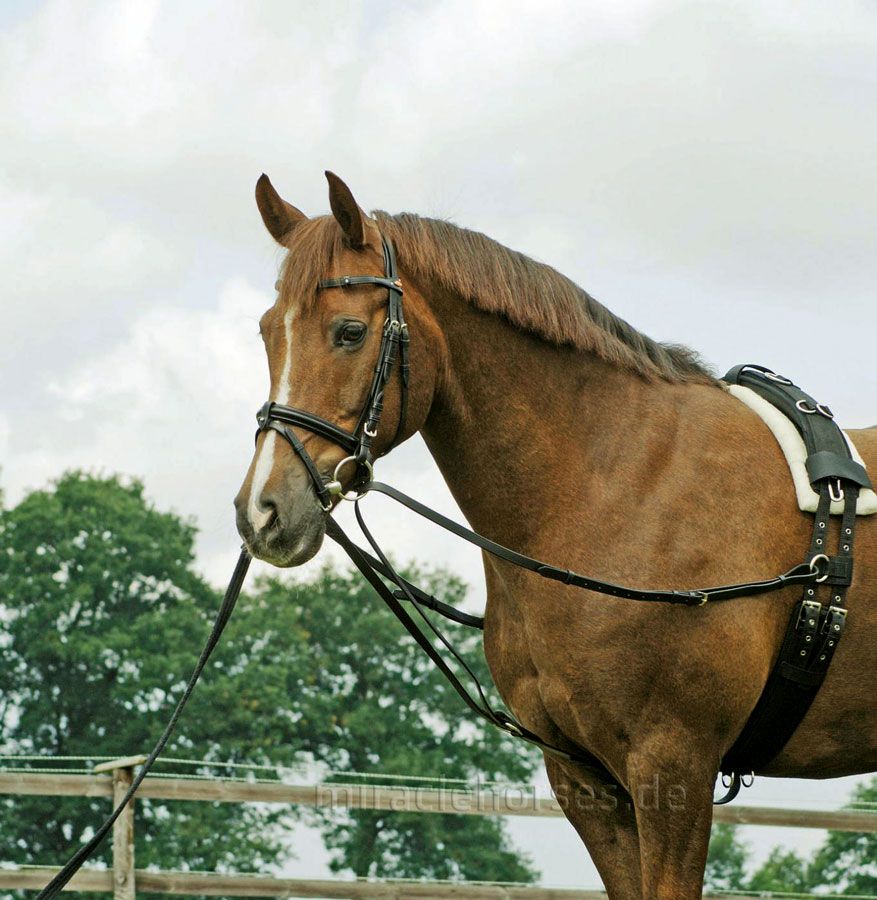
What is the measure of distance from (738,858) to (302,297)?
32299 millimetres

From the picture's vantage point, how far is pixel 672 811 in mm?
3369

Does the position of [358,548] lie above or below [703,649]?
above

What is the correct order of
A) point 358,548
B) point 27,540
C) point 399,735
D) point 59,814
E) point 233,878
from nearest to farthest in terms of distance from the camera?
point 358,548 → point 233,878 → point 59,814 → point 27,540 → point 399,735

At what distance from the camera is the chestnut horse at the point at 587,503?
338 centimetres

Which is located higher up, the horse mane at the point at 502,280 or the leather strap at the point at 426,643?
the horse mane at the point at 502,280

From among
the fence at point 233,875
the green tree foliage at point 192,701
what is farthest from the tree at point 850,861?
the fence at point 233,875

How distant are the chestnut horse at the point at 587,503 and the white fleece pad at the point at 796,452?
4cm

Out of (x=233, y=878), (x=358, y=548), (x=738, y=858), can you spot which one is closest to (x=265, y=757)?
(x=738, y=858)

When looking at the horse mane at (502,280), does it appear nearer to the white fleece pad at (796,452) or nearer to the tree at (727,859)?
the white fleece pad at (796,452)

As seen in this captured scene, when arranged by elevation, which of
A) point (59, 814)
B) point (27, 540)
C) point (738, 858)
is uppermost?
point (27, 540)

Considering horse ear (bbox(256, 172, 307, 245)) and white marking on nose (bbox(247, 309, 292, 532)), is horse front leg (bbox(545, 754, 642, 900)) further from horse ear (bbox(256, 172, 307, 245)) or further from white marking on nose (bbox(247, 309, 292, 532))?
horse ear (bbox(256, 172, 307, 245))

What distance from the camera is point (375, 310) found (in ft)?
11.3

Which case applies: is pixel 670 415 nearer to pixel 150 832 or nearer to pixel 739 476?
pixel 739 476

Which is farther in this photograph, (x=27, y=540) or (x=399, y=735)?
(x=399, y=735)
